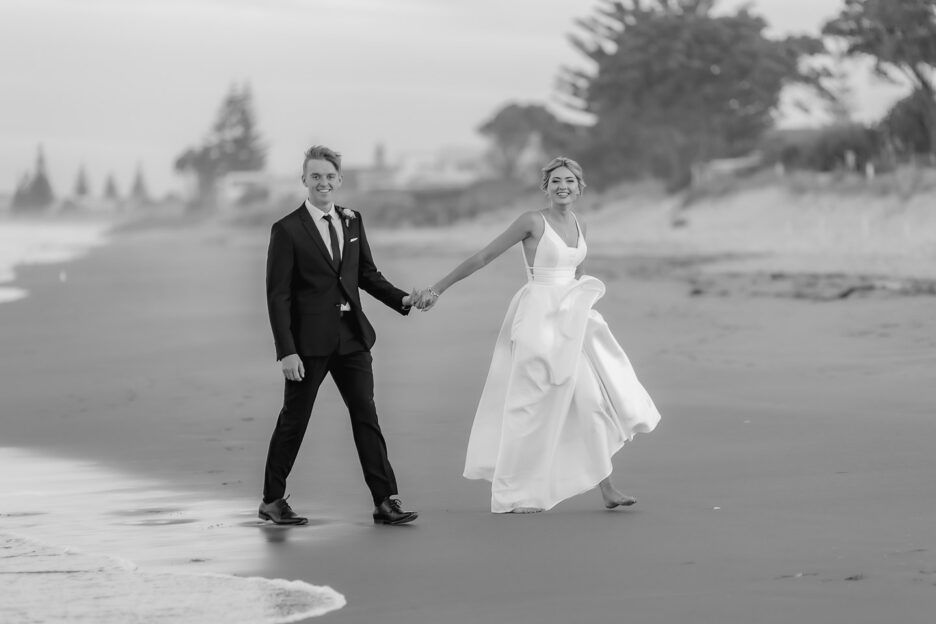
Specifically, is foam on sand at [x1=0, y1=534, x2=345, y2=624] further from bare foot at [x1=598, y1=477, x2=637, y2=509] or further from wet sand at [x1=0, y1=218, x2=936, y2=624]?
bare foot at [x1=598, y1=477, x2=637, y2=509]

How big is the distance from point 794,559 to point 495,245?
84.7 inches

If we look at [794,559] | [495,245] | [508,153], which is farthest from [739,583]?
[508,153]

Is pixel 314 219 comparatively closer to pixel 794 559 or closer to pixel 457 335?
pixel 794 559

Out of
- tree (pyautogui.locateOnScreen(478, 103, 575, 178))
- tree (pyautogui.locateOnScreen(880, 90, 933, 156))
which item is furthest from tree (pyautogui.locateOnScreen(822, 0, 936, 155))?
tree (pyautogui.locateOnScreen(478, 103, 575, 178))

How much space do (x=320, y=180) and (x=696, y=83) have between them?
190 ft

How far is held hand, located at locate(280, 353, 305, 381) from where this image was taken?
6.86m

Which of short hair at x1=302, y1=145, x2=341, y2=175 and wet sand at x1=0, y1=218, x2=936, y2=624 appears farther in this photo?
short hair at x1=302, y1=145, x2=341, y2=175

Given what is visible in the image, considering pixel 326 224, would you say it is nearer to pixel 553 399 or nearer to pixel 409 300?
pixel 409 300

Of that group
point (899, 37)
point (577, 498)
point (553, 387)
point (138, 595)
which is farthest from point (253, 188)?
point (138, 595)

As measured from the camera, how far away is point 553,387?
7.28 meters

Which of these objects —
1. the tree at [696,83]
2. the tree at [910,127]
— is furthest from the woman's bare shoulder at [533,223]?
the tree at [696,83]

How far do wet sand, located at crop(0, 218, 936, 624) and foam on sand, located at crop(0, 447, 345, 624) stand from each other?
0.11 ft

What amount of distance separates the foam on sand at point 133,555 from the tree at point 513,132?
8190 centimetres

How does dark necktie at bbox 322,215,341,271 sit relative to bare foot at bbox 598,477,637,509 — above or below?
above
